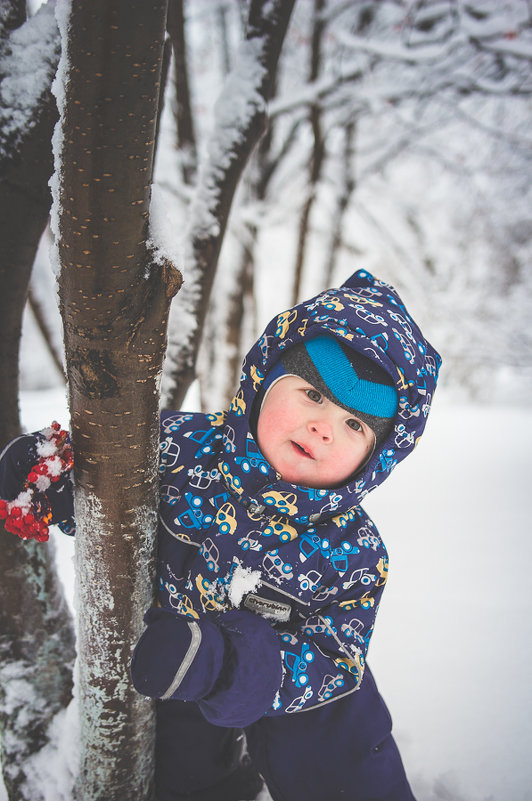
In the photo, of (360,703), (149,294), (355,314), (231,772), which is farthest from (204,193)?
(231,772)

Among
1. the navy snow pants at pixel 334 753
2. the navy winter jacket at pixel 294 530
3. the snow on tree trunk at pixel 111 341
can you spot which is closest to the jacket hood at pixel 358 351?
the navy winter jacket at pixel 294 530

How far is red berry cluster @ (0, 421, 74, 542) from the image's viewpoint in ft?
3.23

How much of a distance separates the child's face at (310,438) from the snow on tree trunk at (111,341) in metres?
0.33

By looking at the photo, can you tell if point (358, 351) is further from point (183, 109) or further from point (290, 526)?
point (183, 109)

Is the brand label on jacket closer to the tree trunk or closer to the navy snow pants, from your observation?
the navy snow pants

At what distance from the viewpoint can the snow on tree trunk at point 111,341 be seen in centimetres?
56

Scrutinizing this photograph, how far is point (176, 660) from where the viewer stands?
803 mm

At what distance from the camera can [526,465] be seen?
15.4ft

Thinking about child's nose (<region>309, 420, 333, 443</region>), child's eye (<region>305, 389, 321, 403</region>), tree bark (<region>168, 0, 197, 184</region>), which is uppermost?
tree bark (<region>168, 0, 197, 184</region>)

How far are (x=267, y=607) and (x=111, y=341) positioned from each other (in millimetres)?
738

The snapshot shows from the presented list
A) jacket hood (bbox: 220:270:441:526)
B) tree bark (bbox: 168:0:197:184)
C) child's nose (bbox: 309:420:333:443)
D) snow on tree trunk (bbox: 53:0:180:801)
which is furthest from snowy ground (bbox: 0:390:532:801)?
tree bark (bbox: 168:0:197:184)

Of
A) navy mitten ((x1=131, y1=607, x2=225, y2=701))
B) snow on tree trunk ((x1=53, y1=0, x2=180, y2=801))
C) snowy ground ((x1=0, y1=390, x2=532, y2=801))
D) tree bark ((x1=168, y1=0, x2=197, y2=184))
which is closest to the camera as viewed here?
snow on tree trunk ((x1=53, y1=0, x2=180, y2=801))

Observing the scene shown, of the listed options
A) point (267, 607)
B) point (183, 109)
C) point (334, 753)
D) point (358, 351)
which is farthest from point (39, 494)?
point (183, 109)

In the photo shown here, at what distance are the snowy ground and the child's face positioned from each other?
1161 millimetres
